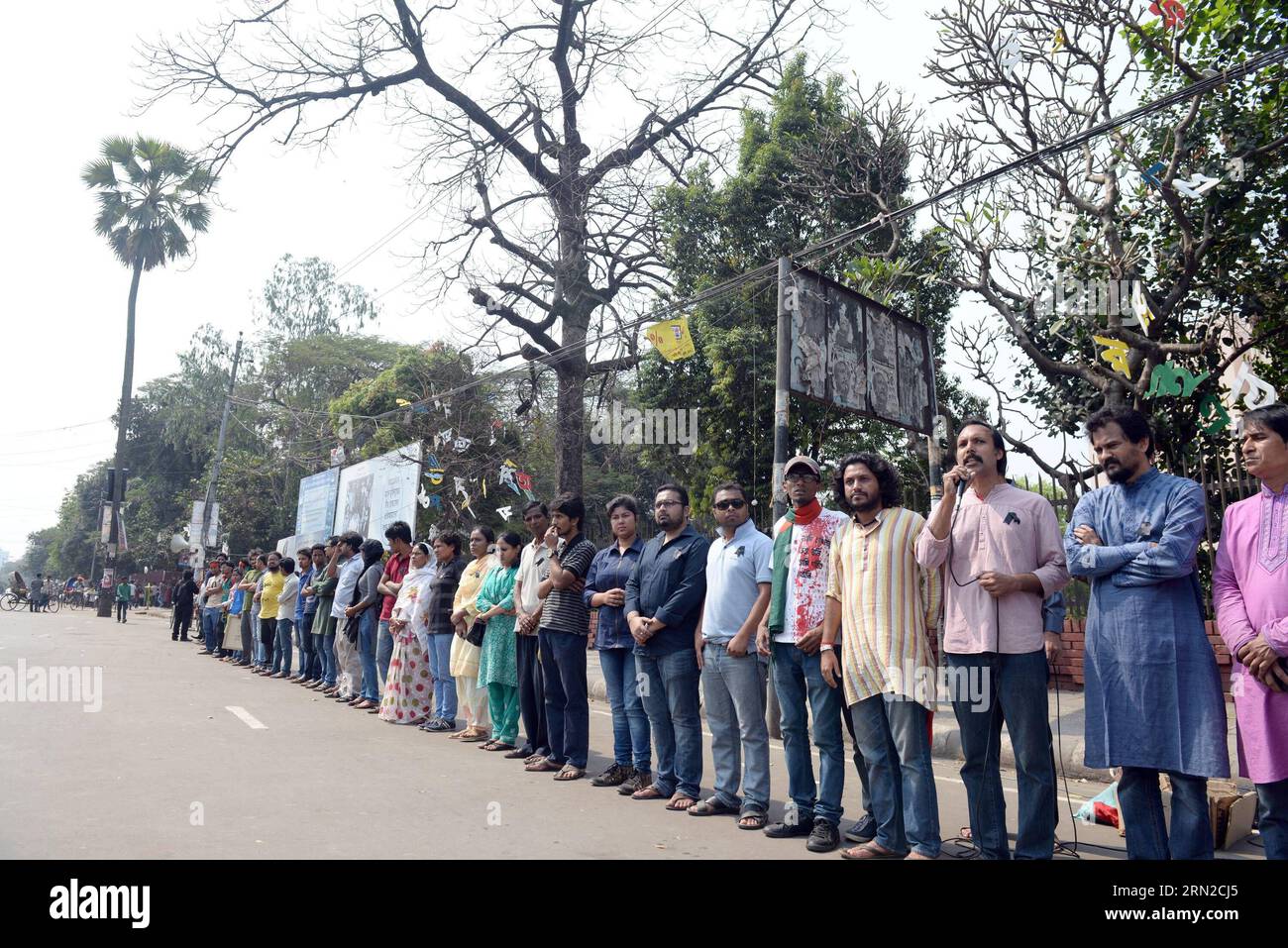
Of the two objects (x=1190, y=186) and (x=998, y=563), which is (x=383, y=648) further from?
(x=1190, y=186)

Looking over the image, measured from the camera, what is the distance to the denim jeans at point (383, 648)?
33.1ft

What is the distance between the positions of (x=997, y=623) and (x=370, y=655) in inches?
308

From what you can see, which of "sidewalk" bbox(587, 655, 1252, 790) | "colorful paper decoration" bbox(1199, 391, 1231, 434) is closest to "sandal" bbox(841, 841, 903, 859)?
"sidewalk" bbox(587, 655, 1252, 790)

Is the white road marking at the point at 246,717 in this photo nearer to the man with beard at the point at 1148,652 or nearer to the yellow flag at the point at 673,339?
the yellow flag at the point at 673,339

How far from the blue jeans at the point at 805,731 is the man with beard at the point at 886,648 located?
150 mm

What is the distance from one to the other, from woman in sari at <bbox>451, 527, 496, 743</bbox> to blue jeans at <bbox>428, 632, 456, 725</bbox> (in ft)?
0.63

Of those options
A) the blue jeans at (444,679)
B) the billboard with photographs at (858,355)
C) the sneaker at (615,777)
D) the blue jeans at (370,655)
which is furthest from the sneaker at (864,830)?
the blue jeans at (370,655)

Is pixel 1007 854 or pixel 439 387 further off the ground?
pixel 439 387

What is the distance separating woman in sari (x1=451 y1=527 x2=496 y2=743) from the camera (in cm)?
841

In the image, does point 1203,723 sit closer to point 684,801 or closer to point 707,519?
point 684,801

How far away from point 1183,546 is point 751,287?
527 inches

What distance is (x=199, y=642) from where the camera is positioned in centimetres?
2039

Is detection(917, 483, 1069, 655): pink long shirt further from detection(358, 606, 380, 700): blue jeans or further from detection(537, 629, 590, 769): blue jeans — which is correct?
detection(358, 606, 380, 700): blue jeans
